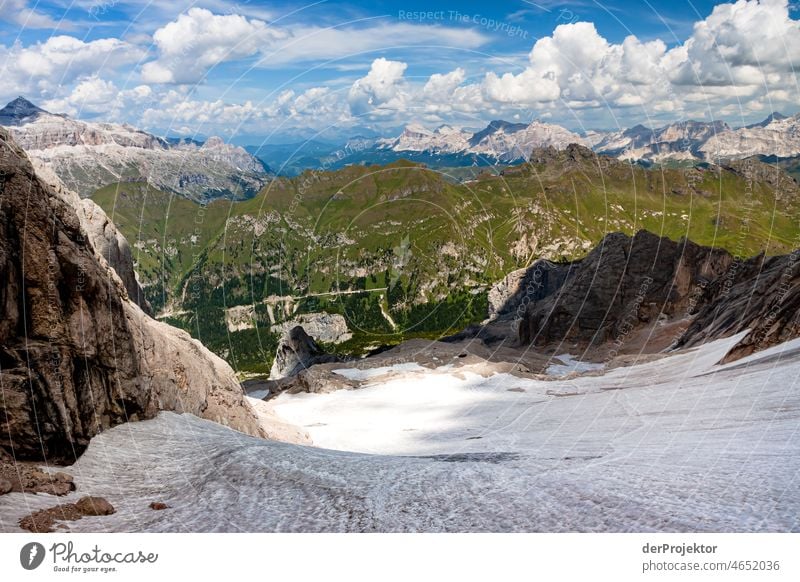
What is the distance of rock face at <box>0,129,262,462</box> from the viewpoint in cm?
2005

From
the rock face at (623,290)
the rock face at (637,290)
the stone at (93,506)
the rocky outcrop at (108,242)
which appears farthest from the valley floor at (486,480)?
the rock face at (623,290)

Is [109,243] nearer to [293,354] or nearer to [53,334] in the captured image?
[53,334]

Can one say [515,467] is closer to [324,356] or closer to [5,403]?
[5,403]

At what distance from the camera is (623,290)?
12225 centimetres

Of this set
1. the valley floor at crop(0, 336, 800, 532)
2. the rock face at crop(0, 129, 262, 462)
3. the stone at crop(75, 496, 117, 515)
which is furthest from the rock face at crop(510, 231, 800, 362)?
the stone at crop(75, 496, 117, 515)

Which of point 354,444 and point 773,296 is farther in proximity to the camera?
point 773,296

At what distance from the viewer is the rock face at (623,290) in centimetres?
11531

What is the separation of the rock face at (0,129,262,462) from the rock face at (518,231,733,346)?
97.6m

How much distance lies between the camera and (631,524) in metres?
16.4

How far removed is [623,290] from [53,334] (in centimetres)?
11562

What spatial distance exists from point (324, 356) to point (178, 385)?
93515mm

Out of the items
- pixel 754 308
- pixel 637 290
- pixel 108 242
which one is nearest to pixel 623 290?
pixel 637 290

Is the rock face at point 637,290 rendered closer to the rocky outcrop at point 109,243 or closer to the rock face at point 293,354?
the rock face at point 293,354

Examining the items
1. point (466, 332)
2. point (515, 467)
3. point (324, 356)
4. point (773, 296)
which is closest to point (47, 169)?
point (515, 467)
